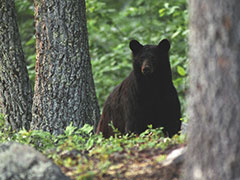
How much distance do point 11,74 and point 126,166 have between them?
3328 millimetres

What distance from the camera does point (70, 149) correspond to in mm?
3607

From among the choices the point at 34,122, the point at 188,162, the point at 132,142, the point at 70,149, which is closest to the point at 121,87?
the point at 34,122

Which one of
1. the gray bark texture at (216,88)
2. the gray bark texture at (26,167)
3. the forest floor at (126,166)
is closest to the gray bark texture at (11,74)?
the forest floor at (126,166)

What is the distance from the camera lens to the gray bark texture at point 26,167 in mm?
3076

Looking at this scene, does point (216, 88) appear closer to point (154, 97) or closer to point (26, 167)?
point (26, 167)

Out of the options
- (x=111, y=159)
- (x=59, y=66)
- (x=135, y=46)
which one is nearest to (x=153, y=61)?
(x=135, y=46)

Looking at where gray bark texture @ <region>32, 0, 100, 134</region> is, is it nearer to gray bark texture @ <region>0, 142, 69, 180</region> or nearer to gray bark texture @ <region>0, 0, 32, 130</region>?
gray bark texture @ <region>0, 0, 32, 130</region>

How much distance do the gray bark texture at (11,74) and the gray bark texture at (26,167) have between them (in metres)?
2.87

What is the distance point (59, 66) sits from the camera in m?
5.32

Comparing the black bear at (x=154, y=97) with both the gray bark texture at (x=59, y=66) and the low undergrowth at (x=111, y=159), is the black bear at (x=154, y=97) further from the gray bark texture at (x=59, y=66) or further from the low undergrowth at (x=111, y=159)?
the low undergrowth at (x=111, y=159)

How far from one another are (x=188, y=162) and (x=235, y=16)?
1106mm

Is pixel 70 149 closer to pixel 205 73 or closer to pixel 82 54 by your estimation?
pixel 205 73

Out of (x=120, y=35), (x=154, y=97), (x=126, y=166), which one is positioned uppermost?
(x=120, y=35)

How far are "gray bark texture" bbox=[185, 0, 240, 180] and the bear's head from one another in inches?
119
